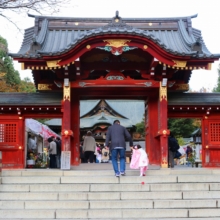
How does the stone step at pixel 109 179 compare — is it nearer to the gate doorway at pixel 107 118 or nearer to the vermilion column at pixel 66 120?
the vermilion column at pixel 66 120

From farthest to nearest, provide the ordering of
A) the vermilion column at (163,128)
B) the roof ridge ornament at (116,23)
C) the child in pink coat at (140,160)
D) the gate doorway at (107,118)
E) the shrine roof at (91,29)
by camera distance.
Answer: the gate doorway at (107,118) < the shrine roof at (91,29) < the vermilion column at (163,128) < the roof ridge ornament at (116,23) < the child in pink coat at (140,160)

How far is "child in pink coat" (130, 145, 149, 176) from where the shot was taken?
1104 cm

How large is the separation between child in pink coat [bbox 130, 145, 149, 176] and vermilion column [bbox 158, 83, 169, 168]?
62.0 inches

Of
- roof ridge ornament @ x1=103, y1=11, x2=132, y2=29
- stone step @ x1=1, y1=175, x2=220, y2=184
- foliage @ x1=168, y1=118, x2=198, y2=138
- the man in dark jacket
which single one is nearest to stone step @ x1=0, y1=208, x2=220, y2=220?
stone step @ x1=1, y1=175, x2=220, y2=184

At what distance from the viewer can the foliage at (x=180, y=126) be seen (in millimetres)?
33594

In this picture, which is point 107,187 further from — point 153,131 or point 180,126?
point 180,126

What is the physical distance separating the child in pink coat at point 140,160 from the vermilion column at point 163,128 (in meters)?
1.58

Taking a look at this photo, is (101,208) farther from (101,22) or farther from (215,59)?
(101,22)

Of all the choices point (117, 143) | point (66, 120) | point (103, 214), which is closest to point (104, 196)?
point (103, 214)

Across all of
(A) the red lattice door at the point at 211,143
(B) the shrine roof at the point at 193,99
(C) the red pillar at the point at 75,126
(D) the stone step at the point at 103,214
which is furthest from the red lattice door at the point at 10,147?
(A) the red lattice door at the point at 211,143

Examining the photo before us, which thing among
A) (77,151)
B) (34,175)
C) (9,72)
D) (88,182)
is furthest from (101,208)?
(9,72)

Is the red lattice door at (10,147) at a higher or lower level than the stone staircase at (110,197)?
higher

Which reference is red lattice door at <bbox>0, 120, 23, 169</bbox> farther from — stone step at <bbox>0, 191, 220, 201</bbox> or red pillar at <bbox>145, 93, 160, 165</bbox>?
red pillar at <bbox>145, 93, 160, 165</bbox>

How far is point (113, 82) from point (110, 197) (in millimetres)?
5386
